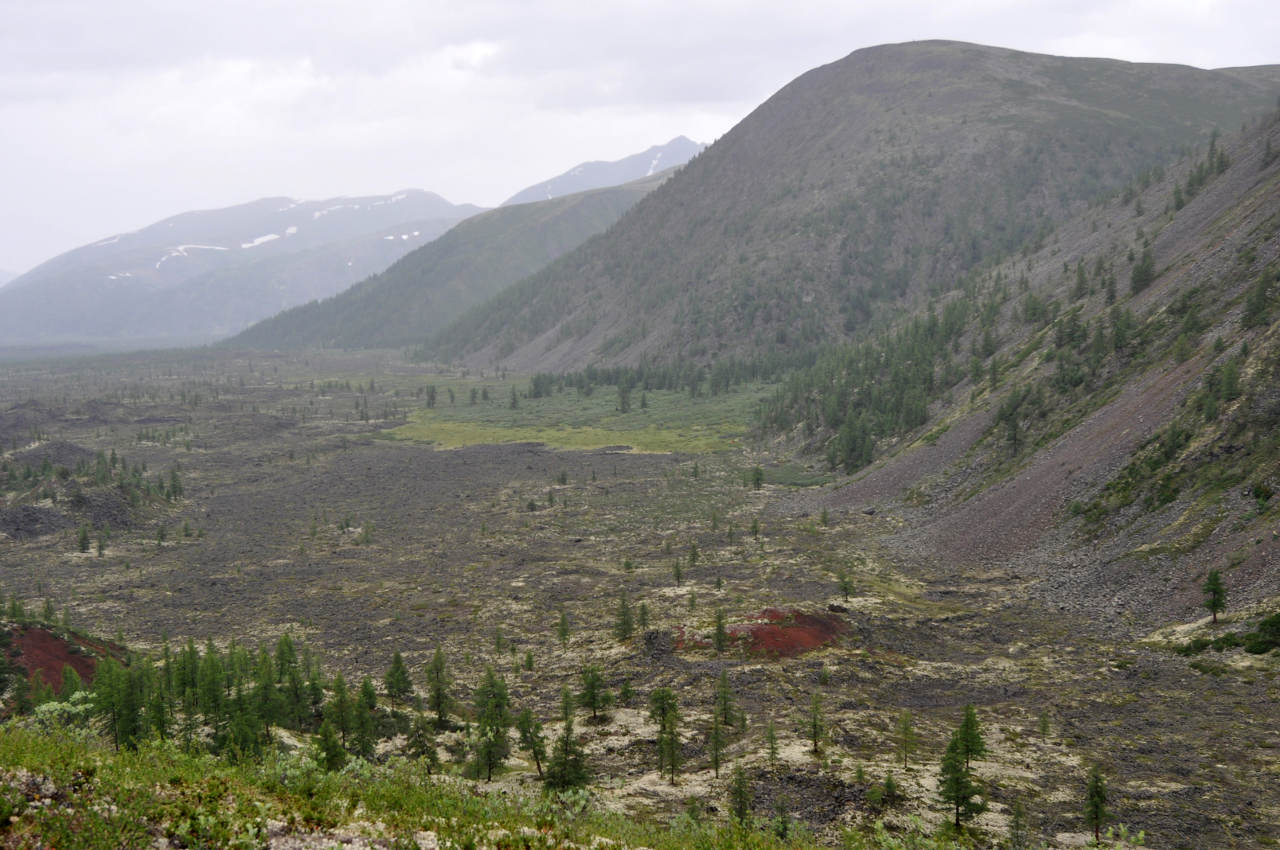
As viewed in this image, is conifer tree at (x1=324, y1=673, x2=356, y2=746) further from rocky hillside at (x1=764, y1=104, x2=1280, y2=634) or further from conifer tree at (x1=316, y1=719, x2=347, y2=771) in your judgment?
rocky hillside at (x1=764, y1=104, x2=1280, y2=634)

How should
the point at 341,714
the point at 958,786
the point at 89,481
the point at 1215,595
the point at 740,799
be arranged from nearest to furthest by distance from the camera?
the point at 958,786 → the point at 740,799 → the point at 341,714 → the point at 1215,595 → the point at 89,481

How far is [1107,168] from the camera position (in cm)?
13700

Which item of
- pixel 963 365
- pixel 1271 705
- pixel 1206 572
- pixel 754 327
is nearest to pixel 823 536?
pixel 1206 572

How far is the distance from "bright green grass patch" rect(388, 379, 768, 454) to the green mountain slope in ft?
83.9

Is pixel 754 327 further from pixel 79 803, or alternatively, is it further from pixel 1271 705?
pixel 79 803

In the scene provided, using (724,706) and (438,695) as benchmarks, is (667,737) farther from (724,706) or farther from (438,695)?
(438,695)

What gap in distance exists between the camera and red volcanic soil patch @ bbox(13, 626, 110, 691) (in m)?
26.9

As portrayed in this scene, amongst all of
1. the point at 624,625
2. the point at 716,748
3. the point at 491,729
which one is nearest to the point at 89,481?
the point at 624,625

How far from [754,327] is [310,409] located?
247ft

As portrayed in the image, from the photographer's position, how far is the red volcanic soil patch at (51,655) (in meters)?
26.9

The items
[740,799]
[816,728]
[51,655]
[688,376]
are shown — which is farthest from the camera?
[688,376]

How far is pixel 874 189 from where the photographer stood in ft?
495

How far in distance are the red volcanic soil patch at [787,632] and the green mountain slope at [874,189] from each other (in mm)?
91450

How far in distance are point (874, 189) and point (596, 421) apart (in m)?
80.3
